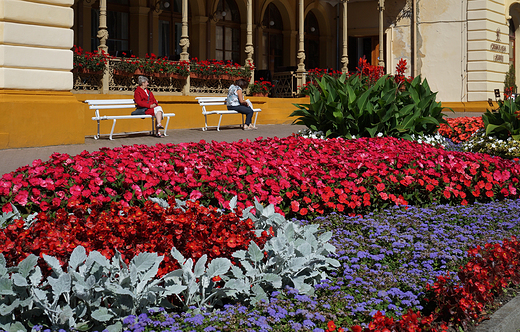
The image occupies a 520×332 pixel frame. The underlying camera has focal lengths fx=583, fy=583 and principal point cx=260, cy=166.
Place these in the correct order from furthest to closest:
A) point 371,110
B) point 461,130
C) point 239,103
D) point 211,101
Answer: point 211,101 → point 239,103 → point 461,130 → point 371,110

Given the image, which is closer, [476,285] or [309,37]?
[476,285]

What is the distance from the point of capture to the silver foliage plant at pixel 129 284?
2.53 meters

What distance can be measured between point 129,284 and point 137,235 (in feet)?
2.23

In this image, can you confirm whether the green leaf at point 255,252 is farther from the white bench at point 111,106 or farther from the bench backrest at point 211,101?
the bench backrest at point 211,101

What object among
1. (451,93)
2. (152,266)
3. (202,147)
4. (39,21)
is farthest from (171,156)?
(451,93)

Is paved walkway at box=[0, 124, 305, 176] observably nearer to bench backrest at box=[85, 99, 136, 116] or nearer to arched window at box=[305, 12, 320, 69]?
bench backrest at box=[85, 99, 136, 116]

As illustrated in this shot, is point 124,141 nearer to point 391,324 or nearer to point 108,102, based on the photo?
point 108,102

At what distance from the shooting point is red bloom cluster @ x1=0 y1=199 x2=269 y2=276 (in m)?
2.95

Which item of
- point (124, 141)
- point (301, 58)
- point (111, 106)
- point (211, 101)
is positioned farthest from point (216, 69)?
point (124, 141)

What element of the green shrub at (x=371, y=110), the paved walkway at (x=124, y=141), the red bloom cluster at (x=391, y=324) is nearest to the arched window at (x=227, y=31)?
the paved walkway at (x=124, y=141)

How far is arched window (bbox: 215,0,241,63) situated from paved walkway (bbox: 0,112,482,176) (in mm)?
5985

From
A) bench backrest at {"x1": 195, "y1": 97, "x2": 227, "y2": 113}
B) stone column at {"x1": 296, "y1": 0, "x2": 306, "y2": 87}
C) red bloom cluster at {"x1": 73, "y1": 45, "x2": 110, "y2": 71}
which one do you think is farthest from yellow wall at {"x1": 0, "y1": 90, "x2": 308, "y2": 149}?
stone column at {"x1": 296, "y1": 0, "x2": 306, "y2": 87}

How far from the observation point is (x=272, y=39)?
22422mm

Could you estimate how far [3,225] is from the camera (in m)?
3.68
